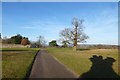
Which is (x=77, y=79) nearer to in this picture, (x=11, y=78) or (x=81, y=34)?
(x=11, y=78)

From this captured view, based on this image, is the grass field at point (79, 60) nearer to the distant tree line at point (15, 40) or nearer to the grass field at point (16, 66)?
the grass field at point (16, 66)

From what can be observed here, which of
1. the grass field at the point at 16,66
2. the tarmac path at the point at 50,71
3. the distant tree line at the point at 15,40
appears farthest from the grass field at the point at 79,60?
the distant tree line at the point at 15,40

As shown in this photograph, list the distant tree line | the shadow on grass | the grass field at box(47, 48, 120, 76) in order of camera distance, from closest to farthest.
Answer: the shadow on grass
the grass field at box(47, 48, 120, 76)
the distant tree line

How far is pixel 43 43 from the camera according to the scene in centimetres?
17500

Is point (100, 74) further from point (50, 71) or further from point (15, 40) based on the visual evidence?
point (15, 40)

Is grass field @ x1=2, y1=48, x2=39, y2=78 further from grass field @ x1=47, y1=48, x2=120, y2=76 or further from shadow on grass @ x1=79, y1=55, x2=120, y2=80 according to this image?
shadow on grass @ x1=79, y1=55, x2=120, y2=80

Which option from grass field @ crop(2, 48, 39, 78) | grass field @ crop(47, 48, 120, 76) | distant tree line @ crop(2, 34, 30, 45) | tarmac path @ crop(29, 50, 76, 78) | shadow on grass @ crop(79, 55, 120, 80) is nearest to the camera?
shadow on grass @ crop(79, 55, 120, 80)

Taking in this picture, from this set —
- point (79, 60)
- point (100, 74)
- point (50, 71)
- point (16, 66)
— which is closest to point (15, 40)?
point (79, 60)

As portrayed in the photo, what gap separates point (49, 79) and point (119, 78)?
3839 mm

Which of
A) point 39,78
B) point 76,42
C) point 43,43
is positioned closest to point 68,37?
point 76,42

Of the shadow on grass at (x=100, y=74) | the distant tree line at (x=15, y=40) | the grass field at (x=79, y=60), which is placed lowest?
the grass field at (x=79, y=60)

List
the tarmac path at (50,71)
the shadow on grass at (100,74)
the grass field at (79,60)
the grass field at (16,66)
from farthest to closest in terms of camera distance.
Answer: the grass field at (79,60)
the grass field at (16,66)
the tarmac path at (50,71)
the shadow on grass at (100,74)

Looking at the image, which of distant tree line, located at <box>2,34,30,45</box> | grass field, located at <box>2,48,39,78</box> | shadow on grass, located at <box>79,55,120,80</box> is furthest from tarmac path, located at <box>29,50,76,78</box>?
distant tree line, located at <box>2,34,30,45</box>

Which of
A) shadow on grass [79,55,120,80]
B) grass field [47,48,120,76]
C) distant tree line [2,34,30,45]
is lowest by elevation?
grass field [47,48,120,76]
